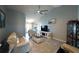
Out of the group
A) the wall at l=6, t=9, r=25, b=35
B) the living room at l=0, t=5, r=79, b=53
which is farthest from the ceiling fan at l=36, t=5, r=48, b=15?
the wall at l=6, t=9, r=25, b=35

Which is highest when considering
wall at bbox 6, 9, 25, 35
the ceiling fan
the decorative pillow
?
the ceiling fan

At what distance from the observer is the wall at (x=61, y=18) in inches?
66.6

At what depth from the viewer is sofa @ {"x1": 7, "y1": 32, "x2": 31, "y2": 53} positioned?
166 cm

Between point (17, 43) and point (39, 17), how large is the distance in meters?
0.66

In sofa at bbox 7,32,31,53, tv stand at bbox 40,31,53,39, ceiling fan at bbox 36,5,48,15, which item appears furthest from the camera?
tv stand at bbox 40,31,53,39

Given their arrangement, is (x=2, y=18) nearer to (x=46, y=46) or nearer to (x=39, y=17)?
(x=39, y=17)

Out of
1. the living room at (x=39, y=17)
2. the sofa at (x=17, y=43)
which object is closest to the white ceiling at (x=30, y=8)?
the living room at (x=39, y=17)

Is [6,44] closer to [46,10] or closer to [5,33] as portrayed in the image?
[5,33]

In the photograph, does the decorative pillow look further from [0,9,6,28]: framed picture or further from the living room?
[0,9,6,28]: framed picture

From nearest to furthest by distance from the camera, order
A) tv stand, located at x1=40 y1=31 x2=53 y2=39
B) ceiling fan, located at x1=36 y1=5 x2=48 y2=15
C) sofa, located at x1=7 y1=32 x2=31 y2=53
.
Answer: sofa, located at x1=7 y1=32 x2=31 y2=53, ceiling fan, located at x1=36 y1=5 x2=48 y2=15, tv stand, located at x1=40 y1=31 x2=53 y2=39

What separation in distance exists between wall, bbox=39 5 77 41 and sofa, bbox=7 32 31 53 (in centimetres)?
53
